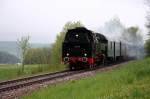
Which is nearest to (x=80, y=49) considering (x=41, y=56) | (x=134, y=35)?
(x=41, y=56)

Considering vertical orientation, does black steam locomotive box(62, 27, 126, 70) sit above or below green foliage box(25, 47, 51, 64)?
above

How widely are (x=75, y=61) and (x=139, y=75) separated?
13431 mm

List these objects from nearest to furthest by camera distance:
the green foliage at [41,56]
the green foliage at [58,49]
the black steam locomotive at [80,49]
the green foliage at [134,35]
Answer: the black steam locomotive at [80,49] → the green foliage at [41,56] → the green foliage at [58,49] → the green foliage at [134,35]

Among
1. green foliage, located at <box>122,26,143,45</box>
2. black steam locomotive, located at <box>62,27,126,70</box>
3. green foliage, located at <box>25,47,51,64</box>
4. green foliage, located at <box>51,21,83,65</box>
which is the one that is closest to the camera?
black steam locomotive, located at <box>62,27,126,70</box>

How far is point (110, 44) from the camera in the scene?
41.3m

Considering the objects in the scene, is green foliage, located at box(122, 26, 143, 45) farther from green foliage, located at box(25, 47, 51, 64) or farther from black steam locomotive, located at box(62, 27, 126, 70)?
black steam locomotive, located at box(62, 27, 126, 70)

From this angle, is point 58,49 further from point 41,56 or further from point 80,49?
point 80,49

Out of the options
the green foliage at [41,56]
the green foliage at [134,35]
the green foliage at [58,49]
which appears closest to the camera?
the green foliage at [41,56]

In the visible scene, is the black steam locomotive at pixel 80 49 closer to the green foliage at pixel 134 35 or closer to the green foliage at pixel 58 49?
the green foliage at pixel 58 49

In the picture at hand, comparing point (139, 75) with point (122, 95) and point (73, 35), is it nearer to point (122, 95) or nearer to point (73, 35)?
point (122, 95)

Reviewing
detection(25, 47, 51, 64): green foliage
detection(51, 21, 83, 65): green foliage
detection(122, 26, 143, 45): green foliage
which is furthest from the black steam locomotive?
detection(122, 26, 143, 45): green foliage

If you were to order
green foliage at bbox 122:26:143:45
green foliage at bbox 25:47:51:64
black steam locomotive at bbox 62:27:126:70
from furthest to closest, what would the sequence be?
green foliage at bbox 122:26:143:45, green foliage at bbox 25:47:51:64, black steam locomotive at bbox 62:27:126:70

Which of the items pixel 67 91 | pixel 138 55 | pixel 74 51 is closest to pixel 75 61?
pixel 74 51

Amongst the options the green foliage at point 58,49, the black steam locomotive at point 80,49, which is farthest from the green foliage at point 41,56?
the black steam locomotive at point 80,49
